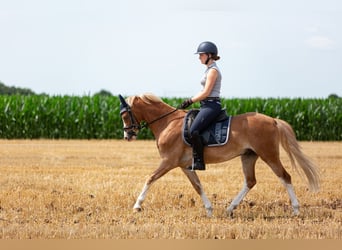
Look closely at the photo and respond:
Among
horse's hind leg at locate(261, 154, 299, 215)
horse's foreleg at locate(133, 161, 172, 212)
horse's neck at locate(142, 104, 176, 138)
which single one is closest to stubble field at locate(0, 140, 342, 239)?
horse's hind leg at locate(261, 154, 299, 215)

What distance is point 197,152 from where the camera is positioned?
9.27m

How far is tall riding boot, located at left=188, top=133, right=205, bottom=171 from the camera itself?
9.20 m

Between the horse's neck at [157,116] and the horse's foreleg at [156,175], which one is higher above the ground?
the horse's neck at [157,116]

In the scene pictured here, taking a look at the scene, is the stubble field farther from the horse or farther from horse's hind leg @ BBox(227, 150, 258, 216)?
the horse

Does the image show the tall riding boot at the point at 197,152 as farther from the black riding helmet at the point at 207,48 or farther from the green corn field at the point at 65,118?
the green corn field at the point at 65,118

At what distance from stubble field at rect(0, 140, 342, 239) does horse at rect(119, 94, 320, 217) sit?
0.47 metres

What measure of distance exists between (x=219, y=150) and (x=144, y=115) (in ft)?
4.14

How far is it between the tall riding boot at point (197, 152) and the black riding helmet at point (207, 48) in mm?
1194

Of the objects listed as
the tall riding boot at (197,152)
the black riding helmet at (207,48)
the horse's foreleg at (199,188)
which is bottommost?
the horse's foreleg at (199,188)

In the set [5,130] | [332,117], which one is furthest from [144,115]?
[332,117]

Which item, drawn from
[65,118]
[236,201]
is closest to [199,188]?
[236,201]

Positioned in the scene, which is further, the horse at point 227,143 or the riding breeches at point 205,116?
the horse at point 227,143

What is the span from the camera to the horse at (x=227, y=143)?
933 cm

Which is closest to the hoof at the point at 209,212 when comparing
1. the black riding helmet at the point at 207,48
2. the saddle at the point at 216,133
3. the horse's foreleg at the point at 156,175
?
the horse's foreleg at the point at 156,175
